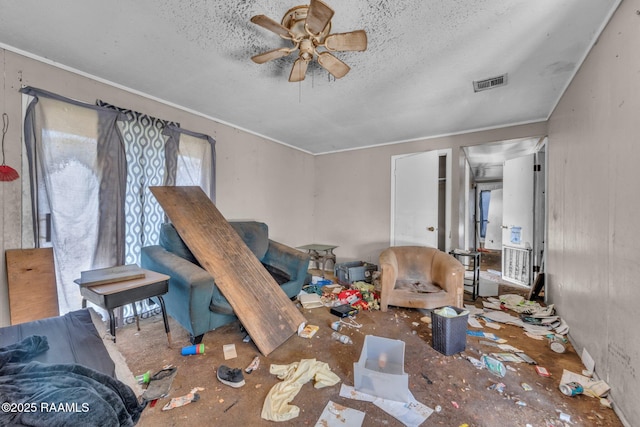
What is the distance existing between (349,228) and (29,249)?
12.6 ft

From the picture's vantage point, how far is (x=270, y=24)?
54.1 inches

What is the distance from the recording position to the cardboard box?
142cm

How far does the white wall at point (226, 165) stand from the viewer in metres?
1.83

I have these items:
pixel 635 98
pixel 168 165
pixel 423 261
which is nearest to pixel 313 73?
pixel 168 165

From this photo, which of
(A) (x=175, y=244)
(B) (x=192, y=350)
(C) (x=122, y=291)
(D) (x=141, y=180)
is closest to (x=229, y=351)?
(B) (x=192, y=350)

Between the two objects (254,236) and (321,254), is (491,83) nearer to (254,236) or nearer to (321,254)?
(254,236)

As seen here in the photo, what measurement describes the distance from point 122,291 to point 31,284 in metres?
0.94

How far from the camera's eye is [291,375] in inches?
64.4

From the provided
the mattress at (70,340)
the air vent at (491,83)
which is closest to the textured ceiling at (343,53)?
the air vent at (491,83)

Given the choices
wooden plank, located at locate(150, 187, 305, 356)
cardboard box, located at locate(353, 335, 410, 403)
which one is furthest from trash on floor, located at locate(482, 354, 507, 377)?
wooden plank, located at locate(150, 187, 305, 356)

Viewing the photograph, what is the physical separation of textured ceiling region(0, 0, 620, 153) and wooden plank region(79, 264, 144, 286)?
5.37 ft

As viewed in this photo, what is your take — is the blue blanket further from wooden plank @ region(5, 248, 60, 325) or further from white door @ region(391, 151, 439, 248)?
white door @ region(391, 151, 439, 248)

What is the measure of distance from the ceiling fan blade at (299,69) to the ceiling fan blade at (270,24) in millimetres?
207

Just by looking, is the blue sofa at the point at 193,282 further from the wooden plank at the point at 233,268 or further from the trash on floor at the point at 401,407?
the trash on floor at the point at 401,407
